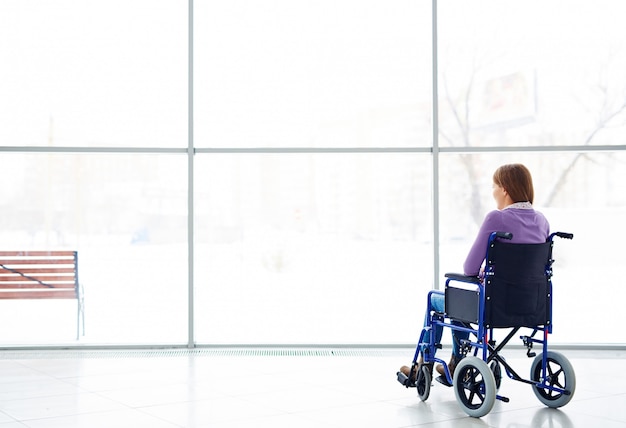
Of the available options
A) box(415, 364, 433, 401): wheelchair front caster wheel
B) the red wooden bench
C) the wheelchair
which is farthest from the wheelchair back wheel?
the red wooden bench

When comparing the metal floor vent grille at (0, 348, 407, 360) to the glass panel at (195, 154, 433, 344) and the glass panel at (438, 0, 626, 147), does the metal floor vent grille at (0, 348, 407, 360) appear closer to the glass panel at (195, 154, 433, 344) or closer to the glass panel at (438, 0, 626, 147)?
the glass panel at (195, 154, 433, 344)

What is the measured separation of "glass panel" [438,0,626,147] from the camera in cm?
538

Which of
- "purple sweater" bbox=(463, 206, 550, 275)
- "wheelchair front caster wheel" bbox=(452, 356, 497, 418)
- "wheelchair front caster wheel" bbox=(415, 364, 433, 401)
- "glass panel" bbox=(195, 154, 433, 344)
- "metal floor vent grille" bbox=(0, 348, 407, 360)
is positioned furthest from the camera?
"glass panel" bbox=(195, 154, 433, 344)

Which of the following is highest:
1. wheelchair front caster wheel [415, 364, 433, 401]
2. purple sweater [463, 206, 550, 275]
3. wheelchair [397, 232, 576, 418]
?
purple sweater [463, 206, 550, 275]

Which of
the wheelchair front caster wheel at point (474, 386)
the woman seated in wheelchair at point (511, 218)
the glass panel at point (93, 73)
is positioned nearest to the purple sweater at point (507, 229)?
the woman seated in wheelchair at point (511, 218)

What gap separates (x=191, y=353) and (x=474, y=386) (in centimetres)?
221

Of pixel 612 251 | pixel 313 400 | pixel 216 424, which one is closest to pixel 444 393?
pixel 313 400

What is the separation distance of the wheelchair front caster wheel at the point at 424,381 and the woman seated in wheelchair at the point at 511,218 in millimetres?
37

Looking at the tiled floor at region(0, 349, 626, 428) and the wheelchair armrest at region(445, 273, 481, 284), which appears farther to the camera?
the wheelchair armrest at region(445, 273, 481, 284)

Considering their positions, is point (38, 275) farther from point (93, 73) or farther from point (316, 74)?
point (316, 74)

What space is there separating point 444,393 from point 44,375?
215 cm

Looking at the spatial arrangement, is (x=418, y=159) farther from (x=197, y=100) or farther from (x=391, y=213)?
(x=197, y=100)

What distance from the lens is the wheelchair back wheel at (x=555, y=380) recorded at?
3.44m

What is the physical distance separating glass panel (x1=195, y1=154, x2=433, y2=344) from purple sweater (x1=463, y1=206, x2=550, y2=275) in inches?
77.0
